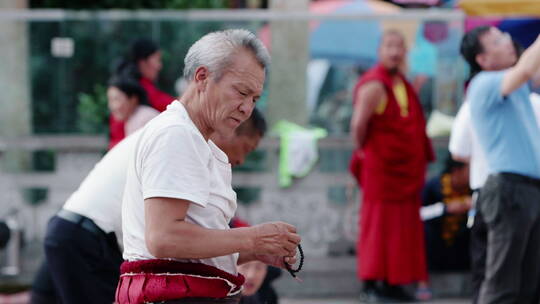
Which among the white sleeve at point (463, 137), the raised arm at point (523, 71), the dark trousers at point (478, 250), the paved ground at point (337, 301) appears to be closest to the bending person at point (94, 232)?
the raised arm at point (523, 71)

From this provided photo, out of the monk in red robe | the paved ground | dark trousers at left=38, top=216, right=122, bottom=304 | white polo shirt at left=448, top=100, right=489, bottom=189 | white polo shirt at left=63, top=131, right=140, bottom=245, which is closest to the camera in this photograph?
white polo shirt at left=63, top=131, right=140, bottom=245

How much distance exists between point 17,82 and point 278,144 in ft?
6.98

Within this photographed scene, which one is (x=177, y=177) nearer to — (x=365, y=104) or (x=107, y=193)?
(x=107, y=193)

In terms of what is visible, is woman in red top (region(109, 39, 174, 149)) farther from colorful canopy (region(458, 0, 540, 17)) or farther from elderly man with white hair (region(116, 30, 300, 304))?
elderly man with white hair (region(116, 30, 300, 304))

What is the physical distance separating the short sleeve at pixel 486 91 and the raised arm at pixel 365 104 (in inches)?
91.3

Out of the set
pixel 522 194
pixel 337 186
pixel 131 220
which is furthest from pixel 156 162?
pixel 337 186

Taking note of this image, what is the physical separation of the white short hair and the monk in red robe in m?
4.53

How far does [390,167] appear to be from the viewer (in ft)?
25.1

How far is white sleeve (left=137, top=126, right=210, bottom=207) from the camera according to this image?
2869 mm

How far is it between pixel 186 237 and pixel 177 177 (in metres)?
0.16

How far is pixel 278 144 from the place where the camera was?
27.4 feet

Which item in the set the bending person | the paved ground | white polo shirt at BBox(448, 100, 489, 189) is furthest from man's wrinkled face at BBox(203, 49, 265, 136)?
the paved ground

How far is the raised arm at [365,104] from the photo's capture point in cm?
755

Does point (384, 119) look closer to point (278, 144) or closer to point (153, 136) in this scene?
point (278, 144)
